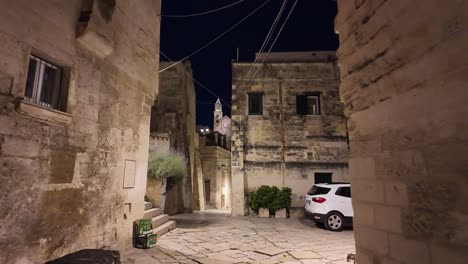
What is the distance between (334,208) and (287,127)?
210 inches

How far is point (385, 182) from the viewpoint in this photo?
2402 millimetres

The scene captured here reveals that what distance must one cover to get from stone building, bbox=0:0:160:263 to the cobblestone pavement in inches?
36.9

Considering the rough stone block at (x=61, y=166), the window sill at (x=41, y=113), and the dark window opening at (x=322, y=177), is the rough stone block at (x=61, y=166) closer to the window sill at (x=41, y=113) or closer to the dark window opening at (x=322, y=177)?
the window sill at (x=41, y=113)

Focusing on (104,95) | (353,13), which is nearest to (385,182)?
(353,13)

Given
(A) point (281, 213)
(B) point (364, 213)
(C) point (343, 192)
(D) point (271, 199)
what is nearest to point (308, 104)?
(D) point (271, 199)

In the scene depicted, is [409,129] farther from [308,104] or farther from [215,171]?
[215,171]

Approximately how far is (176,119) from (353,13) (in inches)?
557

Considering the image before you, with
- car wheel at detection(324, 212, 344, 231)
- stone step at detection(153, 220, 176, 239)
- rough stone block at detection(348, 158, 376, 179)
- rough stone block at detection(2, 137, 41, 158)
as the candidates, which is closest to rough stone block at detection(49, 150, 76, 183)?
rough stone block at detection(2, 137, 41, 158)

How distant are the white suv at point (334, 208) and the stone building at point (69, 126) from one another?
5.47 meters

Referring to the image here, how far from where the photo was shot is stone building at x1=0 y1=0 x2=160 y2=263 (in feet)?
10.2

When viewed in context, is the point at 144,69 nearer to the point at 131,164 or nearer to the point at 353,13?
the point at 131,164

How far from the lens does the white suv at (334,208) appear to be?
8.35 metres

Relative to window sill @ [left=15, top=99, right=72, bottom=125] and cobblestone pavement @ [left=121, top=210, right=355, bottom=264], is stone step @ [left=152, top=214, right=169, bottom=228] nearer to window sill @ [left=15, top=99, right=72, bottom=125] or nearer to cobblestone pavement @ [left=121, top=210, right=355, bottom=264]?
cobblestone pavement @ [left=121, top=210, right=355, bottom=264]

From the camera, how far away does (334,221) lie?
8414 mm
